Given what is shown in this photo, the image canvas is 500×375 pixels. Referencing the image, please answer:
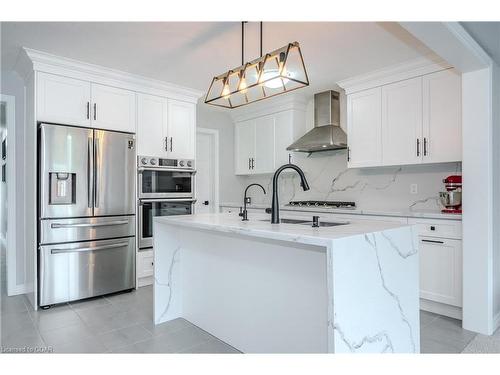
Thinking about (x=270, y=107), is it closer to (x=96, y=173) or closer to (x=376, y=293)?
(x=96, y=173)

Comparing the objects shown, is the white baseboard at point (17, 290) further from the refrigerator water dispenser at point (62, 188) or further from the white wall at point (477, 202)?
the white wall at point (477, 202)

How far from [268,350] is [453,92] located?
2766 mm

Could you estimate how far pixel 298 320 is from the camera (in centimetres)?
189

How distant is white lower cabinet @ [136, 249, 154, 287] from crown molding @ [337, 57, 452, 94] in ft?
9.73

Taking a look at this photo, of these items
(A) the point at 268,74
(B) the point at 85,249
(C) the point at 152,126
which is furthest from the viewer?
(C) the point at 152,126

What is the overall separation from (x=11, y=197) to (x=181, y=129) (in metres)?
1.95

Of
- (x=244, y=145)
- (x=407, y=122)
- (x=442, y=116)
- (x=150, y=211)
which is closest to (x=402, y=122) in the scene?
(x=407, y=122)

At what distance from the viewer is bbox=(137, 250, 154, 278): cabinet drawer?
12.0 feet

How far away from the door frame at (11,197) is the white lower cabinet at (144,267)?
119 cm

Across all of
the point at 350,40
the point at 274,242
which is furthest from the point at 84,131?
the point at 350,40

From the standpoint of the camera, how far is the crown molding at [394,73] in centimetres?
312

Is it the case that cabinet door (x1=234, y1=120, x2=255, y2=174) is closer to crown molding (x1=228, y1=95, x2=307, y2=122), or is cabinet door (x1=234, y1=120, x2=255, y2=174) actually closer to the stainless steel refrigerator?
crown molding (x1=228, y1=95, x2=307, y2=122)

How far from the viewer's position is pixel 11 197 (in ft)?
11.3

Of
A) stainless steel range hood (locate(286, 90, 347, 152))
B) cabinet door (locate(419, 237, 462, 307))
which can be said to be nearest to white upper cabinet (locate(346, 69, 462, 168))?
stainless steel range hood (locate(286, 90, 347, 152))
